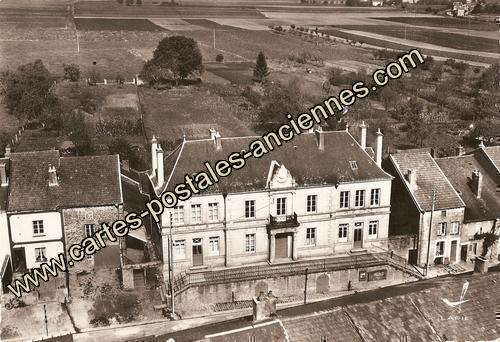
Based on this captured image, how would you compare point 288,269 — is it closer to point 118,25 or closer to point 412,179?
point 412,179

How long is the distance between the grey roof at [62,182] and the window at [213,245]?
8.37m

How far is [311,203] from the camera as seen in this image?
168 ft

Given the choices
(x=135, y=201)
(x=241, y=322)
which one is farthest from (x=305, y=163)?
(x=241, y=322)

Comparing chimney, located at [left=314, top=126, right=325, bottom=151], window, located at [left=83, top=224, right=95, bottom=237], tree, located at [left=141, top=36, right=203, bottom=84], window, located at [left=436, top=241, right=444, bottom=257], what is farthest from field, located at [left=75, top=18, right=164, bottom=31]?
window, located at [left=436, top=241, right=444, bottom=257]

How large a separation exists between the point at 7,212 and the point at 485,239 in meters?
41.9

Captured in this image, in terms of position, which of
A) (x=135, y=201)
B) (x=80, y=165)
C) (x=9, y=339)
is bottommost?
(x=9, y=339)

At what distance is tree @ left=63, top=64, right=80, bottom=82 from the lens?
131m

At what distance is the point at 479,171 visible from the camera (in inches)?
2235

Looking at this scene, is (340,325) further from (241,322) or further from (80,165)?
(80,165)

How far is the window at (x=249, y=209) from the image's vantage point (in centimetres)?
5012

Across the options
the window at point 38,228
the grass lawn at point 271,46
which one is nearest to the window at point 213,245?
A: the window at point 38,228

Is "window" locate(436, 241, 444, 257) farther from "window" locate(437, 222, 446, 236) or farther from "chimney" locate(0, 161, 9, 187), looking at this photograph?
"chimney" locate(0, 161, 9, 187)

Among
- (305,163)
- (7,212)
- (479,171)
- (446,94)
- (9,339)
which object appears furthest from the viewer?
(446,94)

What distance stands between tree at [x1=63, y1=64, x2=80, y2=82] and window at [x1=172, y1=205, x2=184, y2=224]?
301ft
